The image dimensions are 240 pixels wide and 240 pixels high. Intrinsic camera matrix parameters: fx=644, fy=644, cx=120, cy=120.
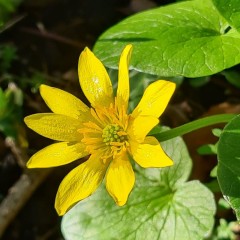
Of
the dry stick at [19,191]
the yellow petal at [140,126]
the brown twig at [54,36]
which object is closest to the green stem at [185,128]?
the yellow petal at [140,126]

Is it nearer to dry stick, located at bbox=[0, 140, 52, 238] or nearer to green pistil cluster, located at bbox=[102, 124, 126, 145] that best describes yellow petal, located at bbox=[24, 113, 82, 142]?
green pistil cluster, located at bbox=[102, 124, 126, 145]

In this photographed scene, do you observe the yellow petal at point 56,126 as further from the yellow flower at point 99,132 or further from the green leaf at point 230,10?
the green leaf at point 230,10

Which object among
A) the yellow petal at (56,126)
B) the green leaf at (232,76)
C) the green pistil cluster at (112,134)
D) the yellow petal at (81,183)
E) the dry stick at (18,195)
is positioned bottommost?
the dry stick at (18,195)

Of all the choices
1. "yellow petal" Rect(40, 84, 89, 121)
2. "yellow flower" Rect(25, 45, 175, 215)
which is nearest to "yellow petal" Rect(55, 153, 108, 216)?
"yellow flower" Rect(25, 45, 175, 215)

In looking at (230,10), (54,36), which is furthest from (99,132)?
(54,36)

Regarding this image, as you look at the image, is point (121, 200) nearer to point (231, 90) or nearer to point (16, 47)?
point (231, 90)

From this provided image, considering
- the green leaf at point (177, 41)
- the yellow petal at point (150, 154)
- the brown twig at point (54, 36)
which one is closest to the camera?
the yellow petal at point (150, 154)

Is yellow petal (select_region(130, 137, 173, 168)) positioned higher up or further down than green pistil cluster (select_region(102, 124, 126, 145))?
further down
